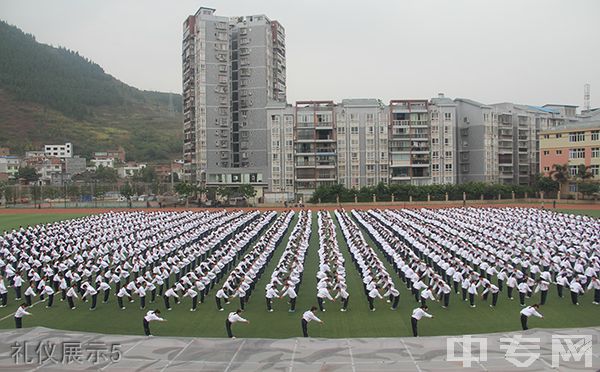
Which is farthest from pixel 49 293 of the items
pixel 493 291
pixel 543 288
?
pixel 543 288

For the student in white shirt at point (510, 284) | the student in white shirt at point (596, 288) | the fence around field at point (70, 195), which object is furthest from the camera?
the fence around field at point (70, 195)

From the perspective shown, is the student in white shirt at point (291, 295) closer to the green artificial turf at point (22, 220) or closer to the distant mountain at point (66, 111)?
the green artificial turf at point (22, 220)

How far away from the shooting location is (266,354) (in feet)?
30.7

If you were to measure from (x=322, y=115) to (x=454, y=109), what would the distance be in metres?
15.5

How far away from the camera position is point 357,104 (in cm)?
A: 5988

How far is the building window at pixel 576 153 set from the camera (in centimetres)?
5181

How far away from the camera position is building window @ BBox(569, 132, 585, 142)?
170ft

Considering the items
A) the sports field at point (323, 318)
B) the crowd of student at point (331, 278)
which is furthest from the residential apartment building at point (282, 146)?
the sports field at point (323, 318)

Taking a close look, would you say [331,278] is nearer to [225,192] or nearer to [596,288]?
[596,288]

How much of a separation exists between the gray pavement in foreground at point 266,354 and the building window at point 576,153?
47.6 m

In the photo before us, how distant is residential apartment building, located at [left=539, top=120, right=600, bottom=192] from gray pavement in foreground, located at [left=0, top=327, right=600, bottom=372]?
154 ft

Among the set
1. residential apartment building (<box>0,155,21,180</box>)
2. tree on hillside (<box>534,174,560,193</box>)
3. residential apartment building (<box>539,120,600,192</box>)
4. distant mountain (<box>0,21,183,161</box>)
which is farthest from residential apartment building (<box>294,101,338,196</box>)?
distant mountain (<box>0,21,183,161</box>)

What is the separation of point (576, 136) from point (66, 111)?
12047 cm

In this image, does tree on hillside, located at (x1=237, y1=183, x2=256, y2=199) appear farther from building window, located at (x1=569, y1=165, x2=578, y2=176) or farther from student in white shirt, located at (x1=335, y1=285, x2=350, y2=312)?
student in white shirt, located at (x1=335, y1=285, x2=350, y2=312)
